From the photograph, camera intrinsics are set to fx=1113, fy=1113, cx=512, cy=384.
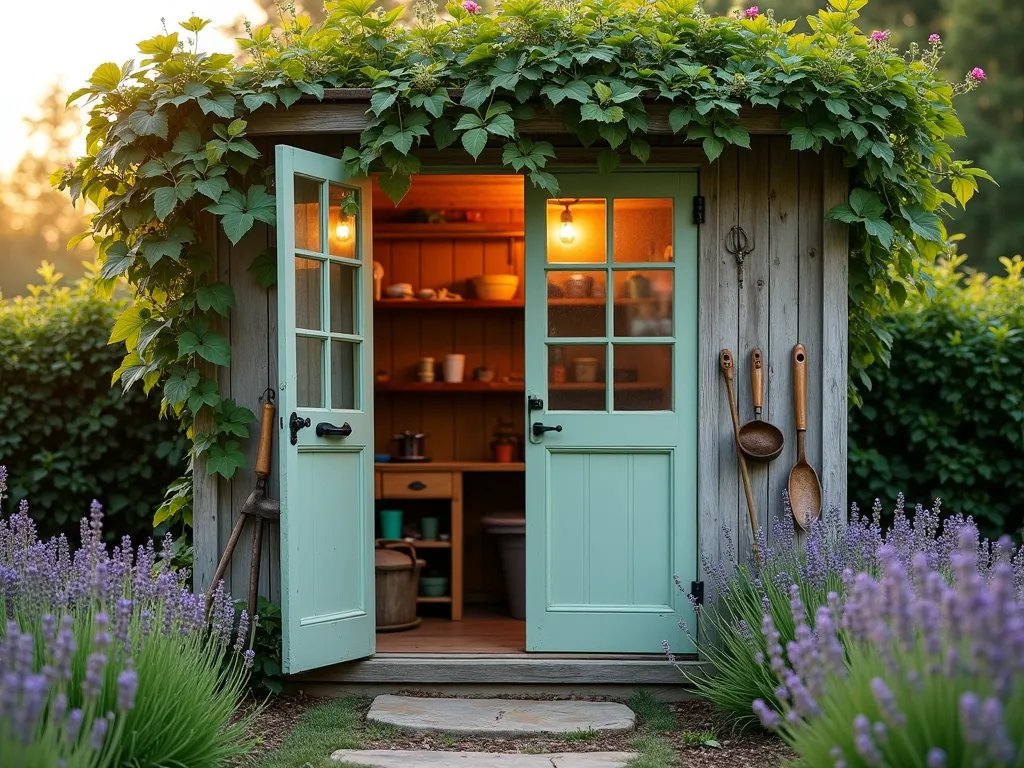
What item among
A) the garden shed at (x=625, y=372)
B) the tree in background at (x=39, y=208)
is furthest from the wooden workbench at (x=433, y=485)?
the tree in background at (x=39, y=208)

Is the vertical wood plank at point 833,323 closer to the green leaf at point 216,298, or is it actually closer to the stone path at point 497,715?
the stone path at point 497,715

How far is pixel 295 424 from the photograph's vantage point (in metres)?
4.28

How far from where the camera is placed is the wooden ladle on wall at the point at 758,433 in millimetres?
4672

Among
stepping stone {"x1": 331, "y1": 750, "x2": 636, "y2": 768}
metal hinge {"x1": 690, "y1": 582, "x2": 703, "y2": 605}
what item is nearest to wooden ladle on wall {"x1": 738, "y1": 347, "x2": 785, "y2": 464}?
metal hinge {"x1": 690, "y1": 582, "x2": 703, "y2": 605}

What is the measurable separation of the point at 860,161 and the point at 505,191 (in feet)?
8.52

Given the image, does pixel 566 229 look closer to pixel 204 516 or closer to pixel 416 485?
pixel 204 516

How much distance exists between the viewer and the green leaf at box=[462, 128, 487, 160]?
433 centimetres

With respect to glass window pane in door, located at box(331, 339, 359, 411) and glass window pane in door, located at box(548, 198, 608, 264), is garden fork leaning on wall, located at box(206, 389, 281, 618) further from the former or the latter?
glass window pane in door, located at box(548, 198, 608, 264)

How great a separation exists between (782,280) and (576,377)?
3.19ft

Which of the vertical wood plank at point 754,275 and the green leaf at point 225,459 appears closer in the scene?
the green leaf at point 225,459

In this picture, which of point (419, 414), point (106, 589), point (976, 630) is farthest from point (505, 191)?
point (976, 630)

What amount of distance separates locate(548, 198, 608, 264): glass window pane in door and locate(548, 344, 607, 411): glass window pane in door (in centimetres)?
38

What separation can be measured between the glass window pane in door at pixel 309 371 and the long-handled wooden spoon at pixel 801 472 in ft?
6.49

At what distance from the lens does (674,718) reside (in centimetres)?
438
